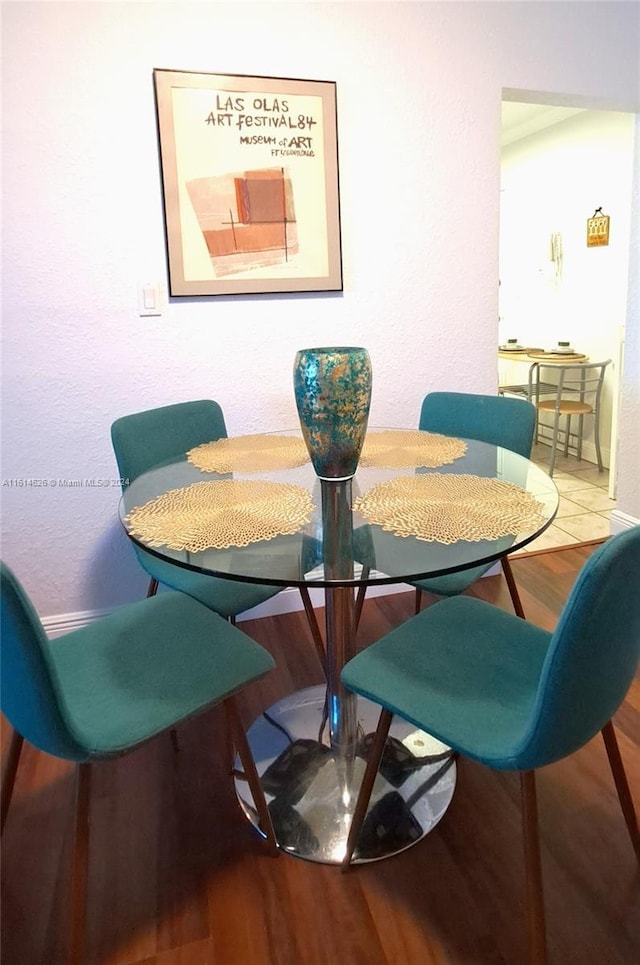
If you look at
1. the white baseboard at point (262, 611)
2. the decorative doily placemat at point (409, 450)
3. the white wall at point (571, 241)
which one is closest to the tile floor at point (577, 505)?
the white wall at point (571, 241)

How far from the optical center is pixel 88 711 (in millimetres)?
1126

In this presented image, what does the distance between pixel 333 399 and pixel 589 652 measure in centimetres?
72

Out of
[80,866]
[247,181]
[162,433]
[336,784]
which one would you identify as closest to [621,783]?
[336,784]

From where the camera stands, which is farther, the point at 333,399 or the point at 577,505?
the point at 577,505

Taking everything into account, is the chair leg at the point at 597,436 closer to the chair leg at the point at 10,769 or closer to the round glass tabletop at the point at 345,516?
the round glass tabletop at the point at 345,516

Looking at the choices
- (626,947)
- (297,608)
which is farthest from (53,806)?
(626,947)

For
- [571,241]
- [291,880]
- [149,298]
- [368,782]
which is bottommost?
[291,880]

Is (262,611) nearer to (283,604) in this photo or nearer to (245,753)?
(283,604)

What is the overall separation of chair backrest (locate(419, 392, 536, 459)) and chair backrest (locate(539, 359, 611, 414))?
216 centimetres

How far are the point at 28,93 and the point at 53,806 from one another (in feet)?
6.39

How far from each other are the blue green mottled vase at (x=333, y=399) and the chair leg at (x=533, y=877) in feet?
2.46

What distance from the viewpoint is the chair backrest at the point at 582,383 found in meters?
4.06

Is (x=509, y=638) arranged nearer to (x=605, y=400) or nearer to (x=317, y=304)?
(x=317, y=304)

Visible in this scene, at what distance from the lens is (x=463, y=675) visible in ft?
3.93
